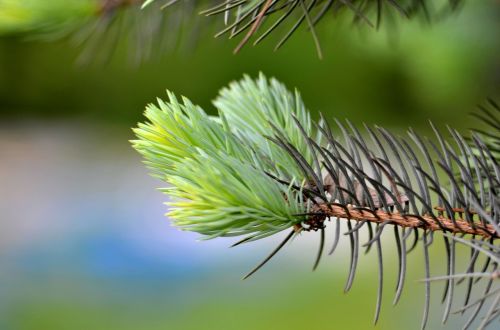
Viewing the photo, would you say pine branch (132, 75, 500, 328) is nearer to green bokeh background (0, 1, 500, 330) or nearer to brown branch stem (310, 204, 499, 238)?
brown branch stem (310, 204, 499, 238)

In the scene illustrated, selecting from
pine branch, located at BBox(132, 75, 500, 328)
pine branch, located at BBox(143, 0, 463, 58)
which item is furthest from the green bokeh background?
pine branch, located at BBox(132, 75, 500, 328)

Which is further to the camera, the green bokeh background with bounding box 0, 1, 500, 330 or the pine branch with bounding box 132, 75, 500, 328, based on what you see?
the green bokeh background with bounding box 0, 1, 500, 330

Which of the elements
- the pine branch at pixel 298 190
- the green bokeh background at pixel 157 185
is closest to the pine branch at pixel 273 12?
the pine branch at pixel 298 190

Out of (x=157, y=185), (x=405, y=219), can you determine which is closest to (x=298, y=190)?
(x=405, y=219)

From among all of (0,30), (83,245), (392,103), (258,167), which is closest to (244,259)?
(83,245)

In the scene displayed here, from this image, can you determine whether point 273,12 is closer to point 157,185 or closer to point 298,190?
point 298,190

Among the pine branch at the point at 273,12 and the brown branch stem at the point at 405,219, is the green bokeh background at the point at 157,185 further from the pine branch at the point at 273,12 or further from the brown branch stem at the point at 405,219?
the brown branch stem at the point at 405,219

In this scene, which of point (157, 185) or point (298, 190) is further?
point (157, 185)

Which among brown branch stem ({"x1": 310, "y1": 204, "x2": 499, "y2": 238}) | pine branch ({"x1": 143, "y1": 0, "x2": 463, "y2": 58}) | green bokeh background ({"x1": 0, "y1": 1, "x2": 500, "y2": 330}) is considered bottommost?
brown branch stem ({"x1": 310, "y1": 204, "x2": 499, "y2": 238})

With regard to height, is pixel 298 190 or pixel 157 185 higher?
pixel 157 185
